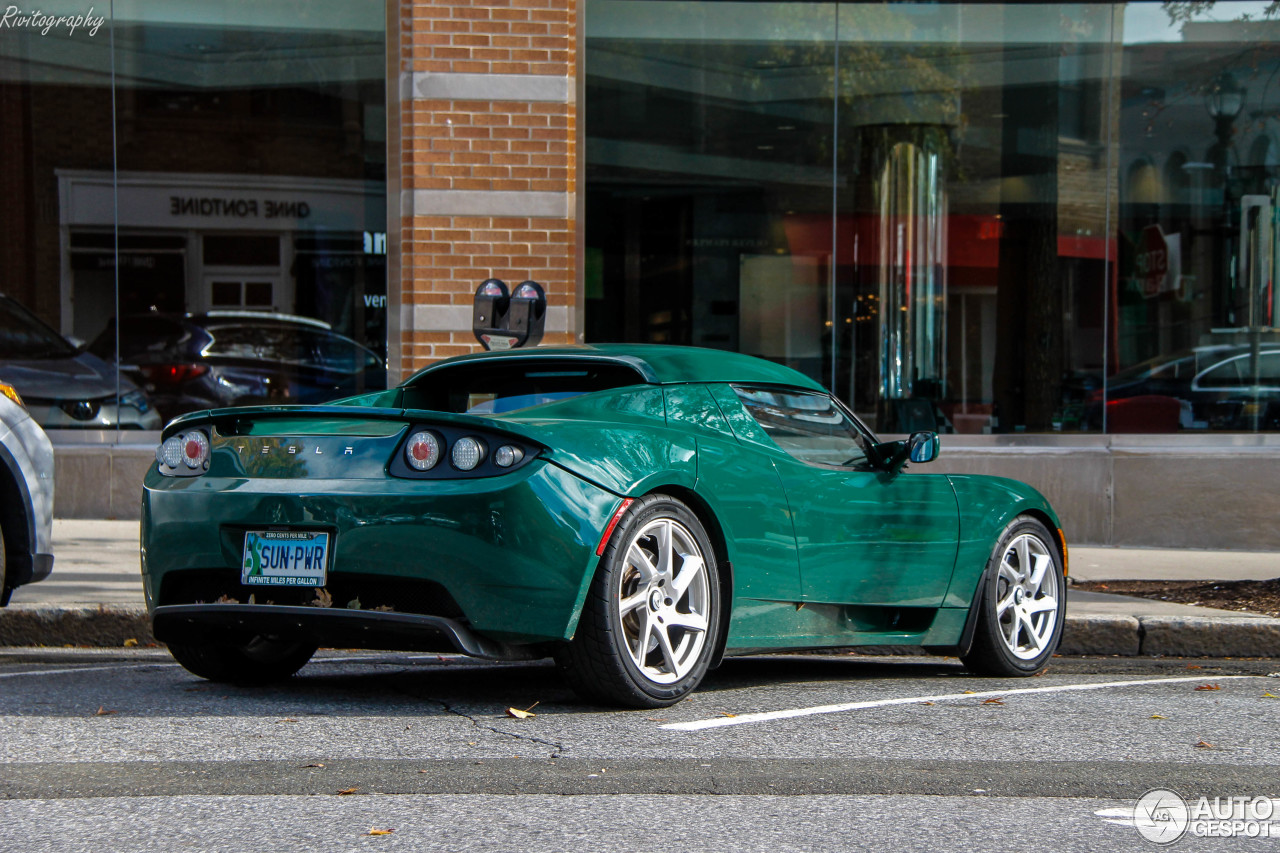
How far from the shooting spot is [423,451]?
4570 mm

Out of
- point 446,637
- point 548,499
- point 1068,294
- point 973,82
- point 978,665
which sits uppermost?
point 973,82

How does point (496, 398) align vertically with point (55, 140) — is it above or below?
below

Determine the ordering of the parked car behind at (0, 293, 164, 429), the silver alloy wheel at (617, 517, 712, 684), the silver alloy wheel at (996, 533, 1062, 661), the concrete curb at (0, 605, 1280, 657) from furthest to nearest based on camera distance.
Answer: the parked car behind at (0, 293, 164, 429)
the concrete curb at (0, 605, 1280, 657)
the silver alloy wheel at (996, 533, 1062, 661)
the silver alloy wheel at (617, 517, 712, 684)

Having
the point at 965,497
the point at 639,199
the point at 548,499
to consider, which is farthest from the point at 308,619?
the point at 639,199

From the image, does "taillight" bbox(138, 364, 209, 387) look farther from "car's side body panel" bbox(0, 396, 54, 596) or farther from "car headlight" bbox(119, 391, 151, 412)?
"car's side body panel" bbox(0, 396, 54, 596)

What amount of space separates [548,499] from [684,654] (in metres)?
0.83

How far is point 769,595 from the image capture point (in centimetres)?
516

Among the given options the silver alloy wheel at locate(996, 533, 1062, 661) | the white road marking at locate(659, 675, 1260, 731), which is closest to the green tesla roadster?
the white road marking at locate(659, 675, 1260, 731)

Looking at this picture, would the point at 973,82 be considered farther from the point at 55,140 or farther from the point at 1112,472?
the point at 55,140

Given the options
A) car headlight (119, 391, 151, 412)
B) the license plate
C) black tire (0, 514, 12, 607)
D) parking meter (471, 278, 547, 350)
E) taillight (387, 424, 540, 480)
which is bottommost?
black tire (0, 514, 12, 607)

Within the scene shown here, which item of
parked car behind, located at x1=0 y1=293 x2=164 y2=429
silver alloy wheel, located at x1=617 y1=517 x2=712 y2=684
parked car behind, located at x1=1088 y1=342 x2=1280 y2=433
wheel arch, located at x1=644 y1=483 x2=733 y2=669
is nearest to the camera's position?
silver alloy wheel, located at x1=617 y1=517 x2=712 y2=684

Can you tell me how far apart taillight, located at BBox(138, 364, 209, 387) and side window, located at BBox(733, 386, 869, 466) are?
24.9ft

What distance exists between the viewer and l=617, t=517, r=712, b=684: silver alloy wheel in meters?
4.72

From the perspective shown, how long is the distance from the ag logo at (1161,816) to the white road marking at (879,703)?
1335 millimetres
